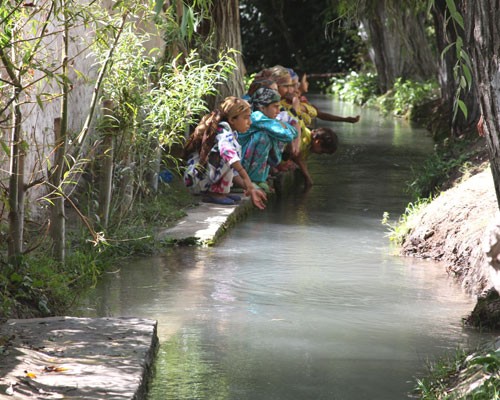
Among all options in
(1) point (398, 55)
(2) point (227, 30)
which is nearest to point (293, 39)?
(1) point (398, 55)

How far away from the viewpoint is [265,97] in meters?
10.5

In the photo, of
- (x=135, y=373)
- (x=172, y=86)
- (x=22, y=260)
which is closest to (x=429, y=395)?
(x=135, y=373)

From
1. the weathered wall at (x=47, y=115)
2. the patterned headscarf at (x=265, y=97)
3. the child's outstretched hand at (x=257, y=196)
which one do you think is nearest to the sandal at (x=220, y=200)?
the child's outstretched hand at (x=257, y=196)

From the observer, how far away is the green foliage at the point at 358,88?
2700 centimetres

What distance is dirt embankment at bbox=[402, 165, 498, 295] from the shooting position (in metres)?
6.93

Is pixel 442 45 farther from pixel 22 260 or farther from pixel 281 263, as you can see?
pixel 22 260

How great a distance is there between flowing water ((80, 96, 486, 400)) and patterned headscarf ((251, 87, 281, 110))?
1.14 metres

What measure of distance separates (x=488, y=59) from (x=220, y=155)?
5.52m

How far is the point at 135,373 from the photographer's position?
4.49 metres

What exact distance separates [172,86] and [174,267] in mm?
1634

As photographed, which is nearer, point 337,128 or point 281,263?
point 281,263

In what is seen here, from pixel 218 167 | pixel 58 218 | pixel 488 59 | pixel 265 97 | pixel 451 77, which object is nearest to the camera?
pixel 488 59

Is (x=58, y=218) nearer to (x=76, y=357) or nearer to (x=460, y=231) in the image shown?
(x=76, y=357)

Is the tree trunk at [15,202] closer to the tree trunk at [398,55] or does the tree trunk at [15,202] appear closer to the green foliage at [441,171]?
the green foliage at [441,171]
